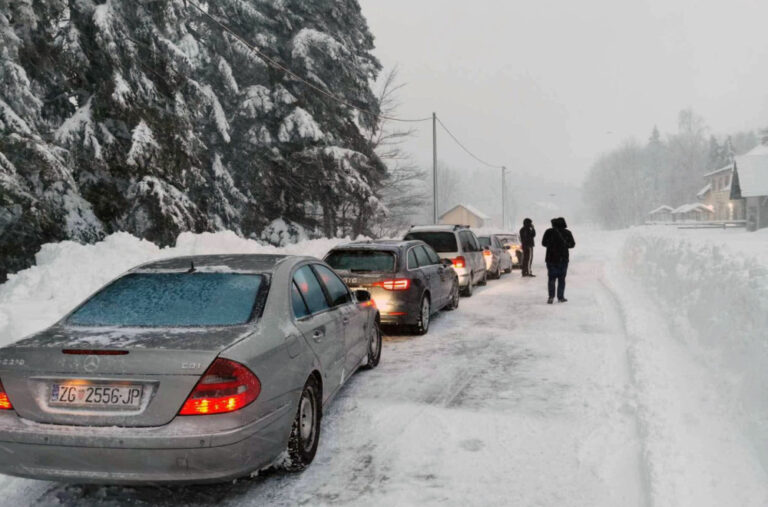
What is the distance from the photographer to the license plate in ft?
10.4

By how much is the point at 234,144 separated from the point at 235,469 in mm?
22702

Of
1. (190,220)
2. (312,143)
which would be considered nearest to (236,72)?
(312,143)

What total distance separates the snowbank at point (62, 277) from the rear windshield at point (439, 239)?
4830 millimetres

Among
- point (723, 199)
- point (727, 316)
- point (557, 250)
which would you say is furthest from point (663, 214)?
point (727, 316)

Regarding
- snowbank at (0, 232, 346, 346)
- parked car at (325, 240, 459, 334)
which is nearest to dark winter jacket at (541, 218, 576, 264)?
parked car at (325, 240, 459, 334)

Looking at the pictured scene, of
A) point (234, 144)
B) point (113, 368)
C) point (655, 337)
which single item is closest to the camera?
point (113, 368)

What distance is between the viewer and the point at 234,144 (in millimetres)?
24453

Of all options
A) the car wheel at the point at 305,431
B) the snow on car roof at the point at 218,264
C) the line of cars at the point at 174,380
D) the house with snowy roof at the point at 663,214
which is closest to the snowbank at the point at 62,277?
the snow on car roof at the point at 218,264

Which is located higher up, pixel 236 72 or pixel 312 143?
pixel 236 72

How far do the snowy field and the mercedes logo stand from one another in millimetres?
1065

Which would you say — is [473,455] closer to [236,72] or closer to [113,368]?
[113,368]

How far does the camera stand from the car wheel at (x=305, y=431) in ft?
13.0

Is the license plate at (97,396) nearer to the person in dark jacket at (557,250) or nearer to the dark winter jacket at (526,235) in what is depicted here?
the person in dark jacket at (557,250)

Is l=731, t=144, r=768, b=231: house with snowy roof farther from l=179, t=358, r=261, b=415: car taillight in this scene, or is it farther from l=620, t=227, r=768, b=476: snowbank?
l=179, t=358, r=261, b=415: car taillight
